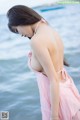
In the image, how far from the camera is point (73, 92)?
1.43m

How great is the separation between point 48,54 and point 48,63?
0.04m

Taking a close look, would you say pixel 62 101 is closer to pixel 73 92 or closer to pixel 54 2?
pixel 73 92

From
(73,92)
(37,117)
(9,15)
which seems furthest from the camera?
(37,117)

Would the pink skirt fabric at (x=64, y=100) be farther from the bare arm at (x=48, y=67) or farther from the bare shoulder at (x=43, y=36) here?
the bare shoulder at (x=43, y=36)

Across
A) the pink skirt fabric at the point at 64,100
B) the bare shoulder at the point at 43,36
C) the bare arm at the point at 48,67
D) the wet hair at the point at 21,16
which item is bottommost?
the pink skirt fabric at the point at 64,100

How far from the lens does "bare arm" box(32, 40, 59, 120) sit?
4.13ft

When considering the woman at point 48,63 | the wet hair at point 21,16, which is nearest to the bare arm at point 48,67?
the woman at point 48,63

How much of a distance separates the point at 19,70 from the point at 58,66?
→ 55 centimetres

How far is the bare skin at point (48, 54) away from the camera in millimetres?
1261

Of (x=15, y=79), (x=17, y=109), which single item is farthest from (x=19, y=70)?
(x=17, y=109)

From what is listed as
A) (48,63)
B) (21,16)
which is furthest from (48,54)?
(21,16)

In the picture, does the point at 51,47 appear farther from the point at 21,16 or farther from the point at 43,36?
the point at 21,16

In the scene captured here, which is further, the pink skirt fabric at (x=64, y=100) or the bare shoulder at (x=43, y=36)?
the pink skirt fabric at (x=64, y=100)

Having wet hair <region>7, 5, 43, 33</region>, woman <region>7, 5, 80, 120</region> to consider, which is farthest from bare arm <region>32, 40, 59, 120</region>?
wet hair <region>7, 5, 43, 33</region>
